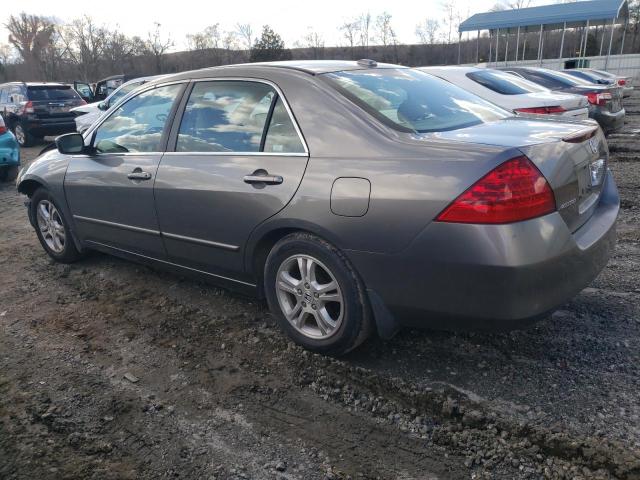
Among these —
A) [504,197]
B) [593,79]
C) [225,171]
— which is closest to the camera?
[504,197]

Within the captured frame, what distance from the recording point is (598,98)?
1009cm

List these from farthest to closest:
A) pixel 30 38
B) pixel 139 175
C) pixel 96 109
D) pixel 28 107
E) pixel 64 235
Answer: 1. pixel 30 38
2. pixel 28 107
3. pixel 96 109
4. pixel 64 235
5. pixel 139 175

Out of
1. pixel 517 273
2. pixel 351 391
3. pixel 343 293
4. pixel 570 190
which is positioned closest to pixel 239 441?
pixel 351 391

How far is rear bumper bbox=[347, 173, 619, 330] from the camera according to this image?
2.27m

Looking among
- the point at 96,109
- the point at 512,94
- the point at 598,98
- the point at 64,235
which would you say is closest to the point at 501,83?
the point at 512,94

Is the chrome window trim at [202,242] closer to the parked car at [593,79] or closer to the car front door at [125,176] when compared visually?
the car front door at [125,176]

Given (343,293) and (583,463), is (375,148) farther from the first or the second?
(583,463)

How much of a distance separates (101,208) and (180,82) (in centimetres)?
123

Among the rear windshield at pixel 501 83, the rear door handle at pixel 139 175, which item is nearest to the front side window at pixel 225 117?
the rear door handle at pixel 139 175

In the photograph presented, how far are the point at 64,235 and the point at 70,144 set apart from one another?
3.34ft

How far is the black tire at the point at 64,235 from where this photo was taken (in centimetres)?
473

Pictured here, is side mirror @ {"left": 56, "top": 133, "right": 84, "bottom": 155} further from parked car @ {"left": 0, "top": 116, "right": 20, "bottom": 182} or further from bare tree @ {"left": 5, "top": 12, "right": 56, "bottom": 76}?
bare tree @ {"left": 5, "top": 12, "right": 56, "bottom": 76}

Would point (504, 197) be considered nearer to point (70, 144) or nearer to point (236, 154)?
point (236, 154)

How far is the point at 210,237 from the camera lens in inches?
131
